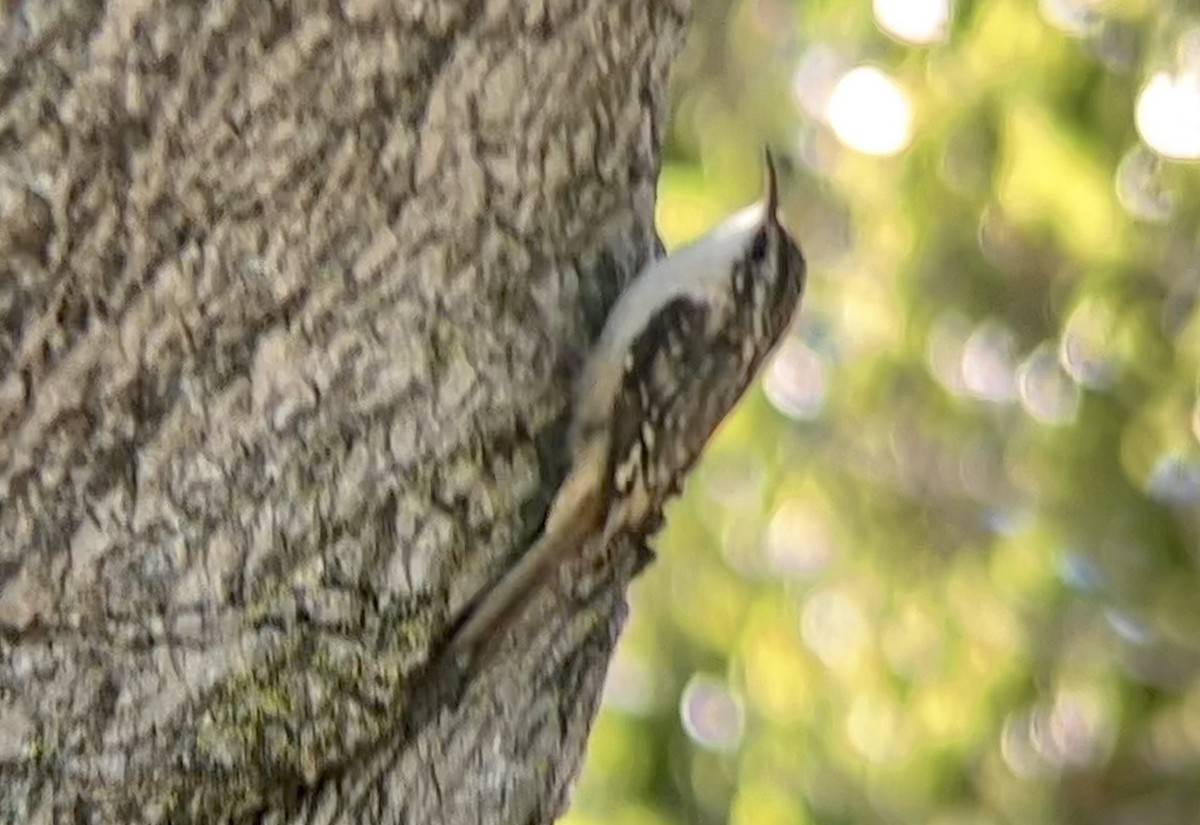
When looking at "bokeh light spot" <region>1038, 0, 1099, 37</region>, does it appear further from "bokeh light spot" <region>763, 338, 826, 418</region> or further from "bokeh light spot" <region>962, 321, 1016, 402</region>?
"bokeh light spot" <region>763, 338, 826, 418</region>

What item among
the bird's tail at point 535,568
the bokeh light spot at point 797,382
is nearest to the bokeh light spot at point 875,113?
the bokeh light spot at point 797,382

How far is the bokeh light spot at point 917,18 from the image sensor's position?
2523 millimetres

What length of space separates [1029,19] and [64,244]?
1.71m

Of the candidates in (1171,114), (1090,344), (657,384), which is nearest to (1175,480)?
(1090,344)

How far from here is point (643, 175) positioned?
58.4 inches

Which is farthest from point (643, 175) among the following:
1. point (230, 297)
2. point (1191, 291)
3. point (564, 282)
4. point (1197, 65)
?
point (1191, 291)

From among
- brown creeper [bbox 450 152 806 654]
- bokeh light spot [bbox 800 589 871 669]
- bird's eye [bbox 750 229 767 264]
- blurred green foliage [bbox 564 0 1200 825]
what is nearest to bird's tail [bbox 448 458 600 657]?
brown creeper [bbox 450 152 806 654]

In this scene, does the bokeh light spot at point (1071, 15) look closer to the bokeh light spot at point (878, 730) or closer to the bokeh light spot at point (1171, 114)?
the bokeh light spot at point (1171, 114)

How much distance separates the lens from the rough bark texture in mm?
1166

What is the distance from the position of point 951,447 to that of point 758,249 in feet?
4.24

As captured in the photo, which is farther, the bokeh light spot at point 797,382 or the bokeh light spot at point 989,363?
the bokeh light spot at point 797,382

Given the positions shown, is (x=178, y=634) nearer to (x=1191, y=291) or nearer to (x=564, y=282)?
(x=564, y=282)

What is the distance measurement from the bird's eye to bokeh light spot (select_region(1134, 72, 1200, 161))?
0.95 meters

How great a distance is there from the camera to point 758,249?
164cm
